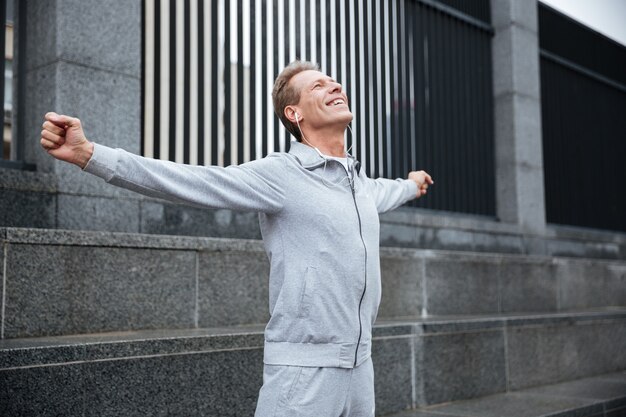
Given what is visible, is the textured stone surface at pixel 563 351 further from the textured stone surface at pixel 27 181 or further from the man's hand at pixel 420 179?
the textured stone surface at pixel 27 181

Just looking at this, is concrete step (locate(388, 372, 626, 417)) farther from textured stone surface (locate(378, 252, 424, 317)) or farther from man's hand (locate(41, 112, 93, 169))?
man's hand (locate(41, 112, 93, 169))

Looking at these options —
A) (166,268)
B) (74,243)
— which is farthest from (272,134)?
(74,243)

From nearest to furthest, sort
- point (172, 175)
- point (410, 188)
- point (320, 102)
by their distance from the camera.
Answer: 1. point (172, 175)
2. point (320, 102)
3. point (410, 188)

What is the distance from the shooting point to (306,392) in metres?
2.59

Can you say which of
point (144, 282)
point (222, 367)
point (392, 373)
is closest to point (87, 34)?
point (144, 282)

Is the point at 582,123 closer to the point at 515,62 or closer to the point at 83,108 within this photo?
the point at 515,62

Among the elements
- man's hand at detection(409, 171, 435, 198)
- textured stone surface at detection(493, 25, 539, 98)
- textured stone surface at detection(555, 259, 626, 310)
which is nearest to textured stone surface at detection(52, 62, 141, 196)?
man's hand at detection(409, 171, 435, 198)

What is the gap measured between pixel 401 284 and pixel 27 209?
10.1 feet

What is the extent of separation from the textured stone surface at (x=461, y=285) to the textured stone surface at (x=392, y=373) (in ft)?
4.51

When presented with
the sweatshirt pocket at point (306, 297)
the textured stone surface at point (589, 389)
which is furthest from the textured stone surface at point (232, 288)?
the textured stone surface at point (589, 389)

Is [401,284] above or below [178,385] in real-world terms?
above

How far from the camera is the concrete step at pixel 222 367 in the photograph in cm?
330

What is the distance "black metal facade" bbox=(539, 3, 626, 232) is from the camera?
10375 millimetres

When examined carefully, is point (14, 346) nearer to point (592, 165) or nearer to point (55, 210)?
point (55, 210)
